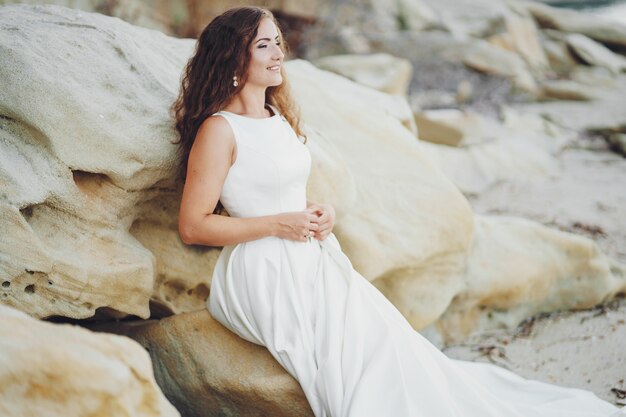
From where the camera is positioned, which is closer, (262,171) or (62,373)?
(62,373)

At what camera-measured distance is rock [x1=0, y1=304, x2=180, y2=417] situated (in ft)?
5.31

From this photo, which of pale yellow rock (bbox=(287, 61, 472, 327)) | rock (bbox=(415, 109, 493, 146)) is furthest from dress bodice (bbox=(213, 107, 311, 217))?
rock (bbox=(415, 109, 493, 146))

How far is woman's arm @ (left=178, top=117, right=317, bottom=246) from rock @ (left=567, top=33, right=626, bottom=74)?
40.4 feet

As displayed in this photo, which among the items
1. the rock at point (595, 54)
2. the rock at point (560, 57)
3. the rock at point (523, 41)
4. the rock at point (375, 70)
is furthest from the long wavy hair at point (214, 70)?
the rock at point (595, 54)

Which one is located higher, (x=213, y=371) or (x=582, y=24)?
(x=213, y=371)

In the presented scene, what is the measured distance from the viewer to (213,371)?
2.75 metres

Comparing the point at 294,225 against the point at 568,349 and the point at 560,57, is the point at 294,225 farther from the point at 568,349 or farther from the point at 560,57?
the point at 560,57

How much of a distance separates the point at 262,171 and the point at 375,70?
6123 millimetres

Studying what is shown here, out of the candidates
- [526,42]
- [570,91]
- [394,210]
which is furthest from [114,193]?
[526,42]

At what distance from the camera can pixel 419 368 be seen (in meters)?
2.55

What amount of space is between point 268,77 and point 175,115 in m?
0.42

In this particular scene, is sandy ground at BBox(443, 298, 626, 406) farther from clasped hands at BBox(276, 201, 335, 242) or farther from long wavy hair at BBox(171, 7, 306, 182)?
long wavy hair at BBox(171, 7, 306, 182)

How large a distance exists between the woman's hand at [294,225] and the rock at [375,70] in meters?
5.52

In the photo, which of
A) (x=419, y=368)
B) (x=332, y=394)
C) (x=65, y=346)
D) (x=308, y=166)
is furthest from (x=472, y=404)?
(x=65, y=346)
